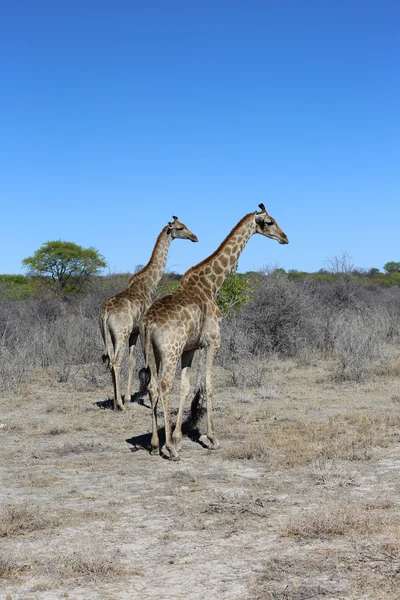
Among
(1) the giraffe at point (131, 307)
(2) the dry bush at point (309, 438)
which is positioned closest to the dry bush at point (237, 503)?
(2) the dry bush at point (309, 438)

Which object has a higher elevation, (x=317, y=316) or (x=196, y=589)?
(x=317, y=316)

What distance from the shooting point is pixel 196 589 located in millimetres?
4625

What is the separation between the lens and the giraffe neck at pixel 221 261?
929 cm

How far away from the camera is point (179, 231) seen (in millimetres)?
12242

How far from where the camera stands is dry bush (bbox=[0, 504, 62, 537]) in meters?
5.75

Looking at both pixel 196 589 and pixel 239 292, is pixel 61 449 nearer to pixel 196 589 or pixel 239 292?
pixel 196 589

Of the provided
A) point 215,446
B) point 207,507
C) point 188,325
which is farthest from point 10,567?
point 215,446

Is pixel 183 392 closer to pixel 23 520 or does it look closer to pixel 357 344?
pixel 23 520

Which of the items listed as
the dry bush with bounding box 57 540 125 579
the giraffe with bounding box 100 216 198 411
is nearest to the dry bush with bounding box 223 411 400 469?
the giraffe with bounding box 100 216 198 411

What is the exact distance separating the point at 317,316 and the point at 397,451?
11.5 meters

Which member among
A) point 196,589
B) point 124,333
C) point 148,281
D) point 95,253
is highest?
point 95,253

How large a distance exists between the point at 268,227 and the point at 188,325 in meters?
2.23

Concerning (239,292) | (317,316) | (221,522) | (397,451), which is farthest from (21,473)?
(317,316)

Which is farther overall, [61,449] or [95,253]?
[95,253]
